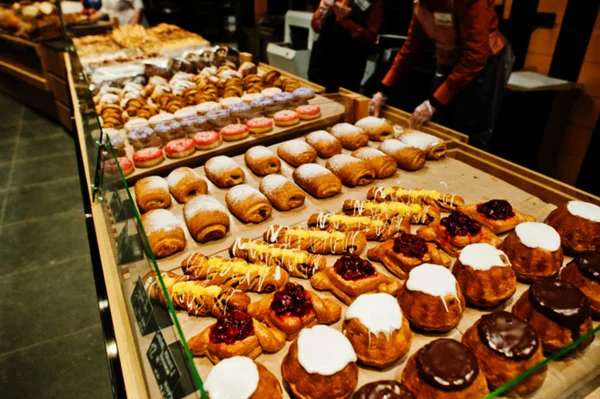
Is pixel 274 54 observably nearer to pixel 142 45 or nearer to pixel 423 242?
pixel 142 45

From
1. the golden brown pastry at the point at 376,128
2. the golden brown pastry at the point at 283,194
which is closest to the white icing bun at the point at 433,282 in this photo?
the golden brown pastry at the point at 283,194

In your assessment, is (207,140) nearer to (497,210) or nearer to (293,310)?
(293,310)

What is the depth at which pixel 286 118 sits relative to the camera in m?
3.50

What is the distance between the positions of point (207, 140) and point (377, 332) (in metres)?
2.13

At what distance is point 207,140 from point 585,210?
95.0 inches

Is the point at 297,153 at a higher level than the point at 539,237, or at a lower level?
lower

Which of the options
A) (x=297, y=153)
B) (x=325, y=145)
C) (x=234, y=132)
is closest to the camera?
(x=297, y=153)

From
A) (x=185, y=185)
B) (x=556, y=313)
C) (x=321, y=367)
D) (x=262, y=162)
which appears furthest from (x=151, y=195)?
(x=556, y=313)

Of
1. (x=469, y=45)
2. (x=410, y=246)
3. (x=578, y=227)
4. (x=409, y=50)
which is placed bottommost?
(x=410, y=246)

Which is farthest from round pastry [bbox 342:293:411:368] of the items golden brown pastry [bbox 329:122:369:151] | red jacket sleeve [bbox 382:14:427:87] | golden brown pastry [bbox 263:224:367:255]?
red jacket sleeve [bbox 382:14:427:87]

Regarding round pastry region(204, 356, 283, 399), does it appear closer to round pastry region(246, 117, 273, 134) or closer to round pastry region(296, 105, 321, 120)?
round pastry region(246, 117, 273, 134)

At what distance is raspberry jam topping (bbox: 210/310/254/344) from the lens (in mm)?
1597

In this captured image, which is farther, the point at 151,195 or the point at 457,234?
the point at 151,195

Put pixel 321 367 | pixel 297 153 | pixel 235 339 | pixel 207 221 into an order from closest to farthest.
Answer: pixel 321 367 → pixel 235 339 → pixel 207 221 → pixel 297 153
